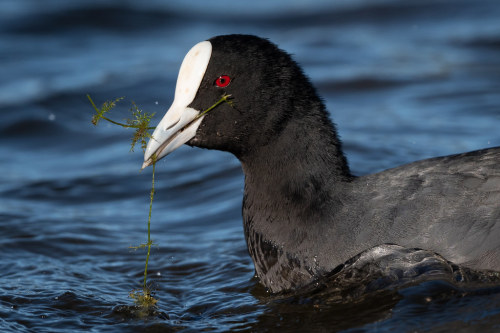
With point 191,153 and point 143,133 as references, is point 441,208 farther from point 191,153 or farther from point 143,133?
point 191,153

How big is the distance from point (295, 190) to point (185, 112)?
2.38 ft

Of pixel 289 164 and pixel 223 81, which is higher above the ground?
pixel 223 81

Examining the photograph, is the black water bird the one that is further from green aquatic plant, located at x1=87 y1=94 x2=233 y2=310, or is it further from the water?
the water

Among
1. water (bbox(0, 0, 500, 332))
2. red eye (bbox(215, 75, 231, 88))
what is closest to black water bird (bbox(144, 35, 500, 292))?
red eye (bbox(215, 75, 231, 88))

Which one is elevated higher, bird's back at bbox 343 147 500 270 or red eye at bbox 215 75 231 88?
red eye at bbox 215 75 231 88

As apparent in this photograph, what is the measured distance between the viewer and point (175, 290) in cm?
512

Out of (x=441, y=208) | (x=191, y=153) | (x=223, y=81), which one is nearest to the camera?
(x=441, y=208)

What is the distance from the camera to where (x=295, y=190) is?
4.50 meters

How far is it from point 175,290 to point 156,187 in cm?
215

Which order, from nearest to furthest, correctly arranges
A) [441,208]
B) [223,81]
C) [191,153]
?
[441,208], [223,81], [191,153]

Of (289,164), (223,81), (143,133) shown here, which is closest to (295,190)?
(289,164)

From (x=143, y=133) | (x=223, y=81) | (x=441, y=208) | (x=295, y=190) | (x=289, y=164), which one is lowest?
(x=441, y=208)

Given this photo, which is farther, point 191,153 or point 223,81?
point 191,153

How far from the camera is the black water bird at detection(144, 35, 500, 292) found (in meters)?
4.29
